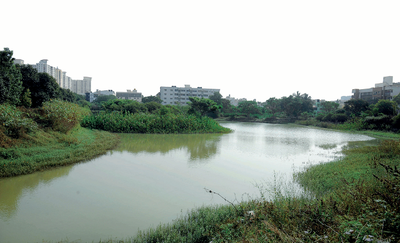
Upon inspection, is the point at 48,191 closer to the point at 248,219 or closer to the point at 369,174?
the point at 248,219

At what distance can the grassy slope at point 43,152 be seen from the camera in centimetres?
579

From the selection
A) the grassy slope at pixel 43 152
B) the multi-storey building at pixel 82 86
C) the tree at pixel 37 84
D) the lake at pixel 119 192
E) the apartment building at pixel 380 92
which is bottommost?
the lake at pixel 119 192

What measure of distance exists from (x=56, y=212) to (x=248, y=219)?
3.14m

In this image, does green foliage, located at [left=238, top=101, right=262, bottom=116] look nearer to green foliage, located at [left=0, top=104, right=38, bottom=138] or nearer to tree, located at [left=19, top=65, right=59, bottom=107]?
tree, located at [left=19, top=65, right=59, bottom=107]

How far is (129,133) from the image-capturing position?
49.1 ft

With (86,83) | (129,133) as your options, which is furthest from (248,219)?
(86,83)

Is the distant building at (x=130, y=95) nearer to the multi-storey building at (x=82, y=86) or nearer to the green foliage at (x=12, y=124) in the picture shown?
the multi-storey building at (x=82, y=86)

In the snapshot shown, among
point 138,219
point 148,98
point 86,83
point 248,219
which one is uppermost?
point 86,83

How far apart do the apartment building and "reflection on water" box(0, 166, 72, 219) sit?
38134 mm

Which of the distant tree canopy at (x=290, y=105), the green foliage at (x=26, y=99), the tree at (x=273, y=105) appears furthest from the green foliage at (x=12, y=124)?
the tree at (x=273, y=105)

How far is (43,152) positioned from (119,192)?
12.3 feet

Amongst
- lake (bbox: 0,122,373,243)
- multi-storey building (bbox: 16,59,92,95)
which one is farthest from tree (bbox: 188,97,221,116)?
multi-storey building (bbox: 16,59,92,95)

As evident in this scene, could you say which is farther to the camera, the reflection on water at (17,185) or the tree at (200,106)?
the tree at (200,106)

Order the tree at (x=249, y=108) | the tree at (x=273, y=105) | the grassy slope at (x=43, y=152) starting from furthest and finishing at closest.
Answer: the tree at (x=273, y=105)
the tree at (x=249, y=108)
the grassy slope at (x=43, y=152)
